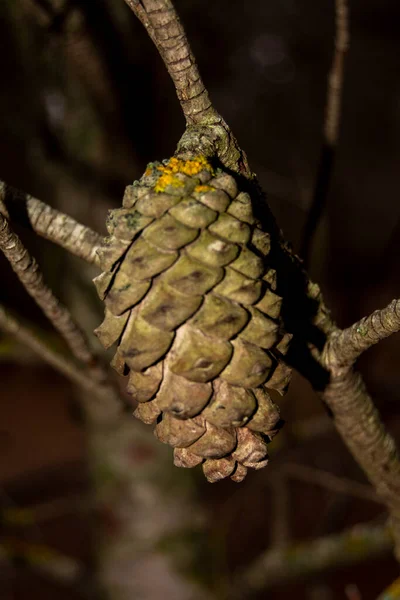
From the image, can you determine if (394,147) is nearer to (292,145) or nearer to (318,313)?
(292,145)

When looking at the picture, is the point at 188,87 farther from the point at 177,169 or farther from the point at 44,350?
the point at 44,350

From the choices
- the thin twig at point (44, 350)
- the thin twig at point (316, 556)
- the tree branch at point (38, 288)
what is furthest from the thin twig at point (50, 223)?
the thin twig at point (316, 556)

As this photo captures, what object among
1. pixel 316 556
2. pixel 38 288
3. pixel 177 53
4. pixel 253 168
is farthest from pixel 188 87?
pixel 253 168

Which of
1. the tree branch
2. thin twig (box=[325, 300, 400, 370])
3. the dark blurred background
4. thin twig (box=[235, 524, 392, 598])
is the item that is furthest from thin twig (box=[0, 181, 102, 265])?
thin twig (box=[235, 524, 392, 598])

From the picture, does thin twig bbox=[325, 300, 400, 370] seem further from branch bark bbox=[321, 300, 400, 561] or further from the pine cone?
the pine cone

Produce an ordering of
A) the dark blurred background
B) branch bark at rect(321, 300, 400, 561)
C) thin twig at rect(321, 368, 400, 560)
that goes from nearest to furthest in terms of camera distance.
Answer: branch bark at rect(321, 300, 400, 561) < thin twig at rect(321, 368, 400, 560) < the dark blurred background

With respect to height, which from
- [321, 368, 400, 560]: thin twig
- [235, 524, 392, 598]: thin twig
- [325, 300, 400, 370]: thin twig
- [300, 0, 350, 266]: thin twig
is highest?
[300, 0, 350, 266]: thin twig
